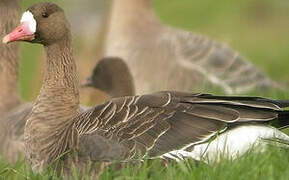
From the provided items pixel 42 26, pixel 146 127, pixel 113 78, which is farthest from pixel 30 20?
pixel 113 78

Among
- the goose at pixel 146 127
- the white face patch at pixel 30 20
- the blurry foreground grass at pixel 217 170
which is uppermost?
the white face patch at pixel 30 20

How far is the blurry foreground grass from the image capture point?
229 inches

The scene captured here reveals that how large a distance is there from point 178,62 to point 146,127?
5758 mm

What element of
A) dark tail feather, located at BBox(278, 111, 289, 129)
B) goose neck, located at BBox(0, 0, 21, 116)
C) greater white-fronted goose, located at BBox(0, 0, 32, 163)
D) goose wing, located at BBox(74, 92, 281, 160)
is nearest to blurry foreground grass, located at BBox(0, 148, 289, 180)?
goose wing, located at BBox(74, 92, 281, 160)

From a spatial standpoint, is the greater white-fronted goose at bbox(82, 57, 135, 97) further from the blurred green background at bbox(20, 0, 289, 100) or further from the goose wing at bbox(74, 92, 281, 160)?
the blurred green background at bbox(20, 0, 289, 100)

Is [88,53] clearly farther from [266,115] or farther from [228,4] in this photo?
[266,115]

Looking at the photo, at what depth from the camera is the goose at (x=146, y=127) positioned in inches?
259

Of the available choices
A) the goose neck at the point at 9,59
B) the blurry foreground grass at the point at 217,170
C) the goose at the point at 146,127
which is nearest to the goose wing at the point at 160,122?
the goose at the point at 146,127

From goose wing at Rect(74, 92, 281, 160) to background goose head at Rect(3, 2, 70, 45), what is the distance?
0.93 metres

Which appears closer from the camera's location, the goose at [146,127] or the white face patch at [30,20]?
the goose at [146,127]

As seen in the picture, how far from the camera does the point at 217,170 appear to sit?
19.4ft

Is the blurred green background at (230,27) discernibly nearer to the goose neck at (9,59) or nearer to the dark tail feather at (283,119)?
the goose neck at (9,59)

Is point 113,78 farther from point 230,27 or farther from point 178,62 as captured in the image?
point 230,27

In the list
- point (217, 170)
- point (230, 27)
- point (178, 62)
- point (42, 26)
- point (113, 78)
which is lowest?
point (217, 170)
